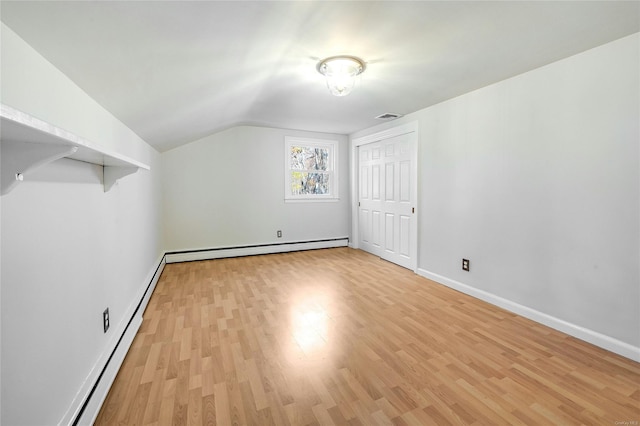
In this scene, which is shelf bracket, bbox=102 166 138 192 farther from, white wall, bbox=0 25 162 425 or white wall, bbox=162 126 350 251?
white wall, bbox=162 126 350 251

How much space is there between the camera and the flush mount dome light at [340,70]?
213cm

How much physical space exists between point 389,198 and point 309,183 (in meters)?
1.60

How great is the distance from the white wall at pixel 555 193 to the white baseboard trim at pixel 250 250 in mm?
2511

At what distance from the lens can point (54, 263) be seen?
1.20 m

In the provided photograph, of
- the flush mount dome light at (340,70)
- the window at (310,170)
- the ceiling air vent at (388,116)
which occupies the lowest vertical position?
the window at (310,170)

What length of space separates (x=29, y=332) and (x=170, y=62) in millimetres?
1441

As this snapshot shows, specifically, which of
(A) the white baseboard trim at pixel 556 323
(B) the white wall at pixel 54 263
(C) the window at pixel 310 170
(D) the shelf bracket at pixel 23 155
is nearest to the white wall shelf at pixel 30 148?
(D) the shelf bracket at pixel 23 155

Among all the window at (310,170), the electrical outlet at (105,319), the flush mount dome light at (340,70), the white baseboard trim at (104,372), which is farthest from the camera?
the window at (310,170)

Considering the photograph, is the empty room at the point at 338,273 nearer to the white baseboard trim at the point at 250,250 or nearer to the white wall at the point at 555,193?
the white wall at the point at 555,193

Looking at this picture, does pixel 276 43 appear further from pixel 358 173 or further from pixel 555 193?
pixel 358 173

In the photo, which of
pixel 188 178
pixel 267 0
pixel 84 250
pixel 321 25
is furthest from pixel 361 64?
pixel 188 178

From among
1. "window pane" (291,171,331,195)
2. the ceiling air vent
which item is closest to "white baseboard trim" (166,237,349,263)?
"window pane" (291,171,331,195)

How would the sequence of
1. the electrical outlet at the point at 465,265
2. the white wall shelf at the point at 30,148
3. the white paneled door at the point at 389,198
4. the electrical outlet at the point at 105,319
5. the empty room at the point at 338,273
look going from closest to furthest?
the white wall shelf at the point at 30,148, the empty room at the point at 338,273, the electrical outlet at the point at 105,319, the electrical outlet at the point at 465,265, the white paneled door at the point at 389,198

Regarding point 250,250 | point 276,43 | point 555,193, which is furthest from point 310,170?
point 555,193
